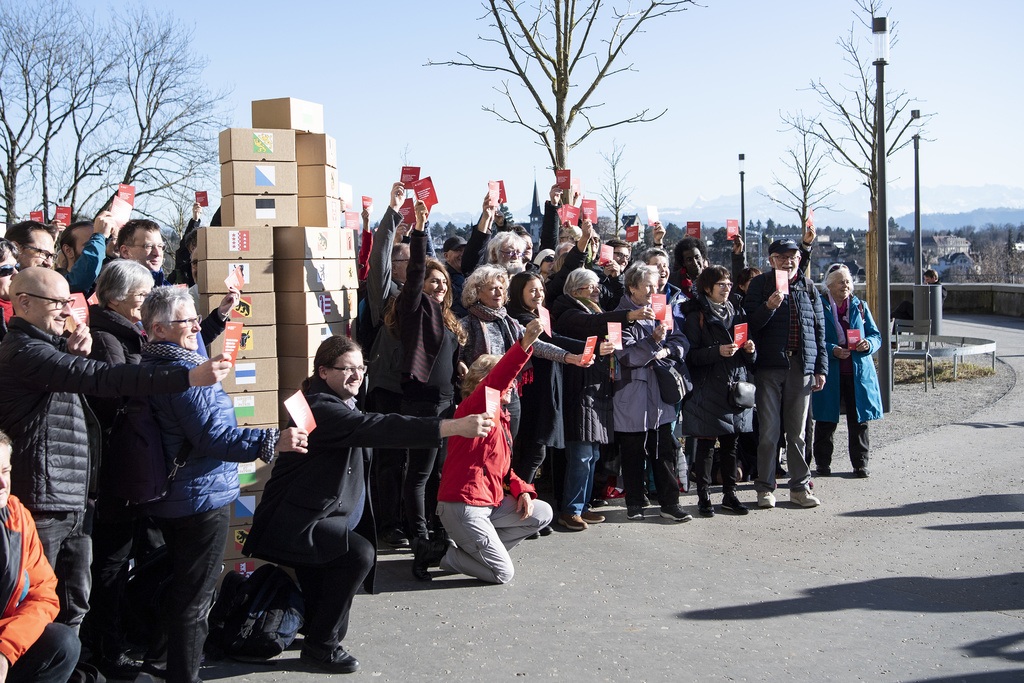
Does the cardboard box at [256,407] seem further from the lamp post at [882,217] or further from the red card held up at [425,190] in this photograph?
the lamp post at [882,217]

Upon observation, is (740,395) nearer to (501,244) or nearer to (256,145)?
(501,244)

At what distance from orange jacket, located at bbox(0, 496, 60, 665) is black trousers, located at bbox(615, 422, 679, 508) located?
4455mm

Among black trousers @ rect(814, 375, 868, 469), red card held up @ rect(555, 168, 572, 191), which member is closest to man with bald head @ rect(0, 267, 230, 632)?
red card held up @ rect(555, 168, 572, 191)

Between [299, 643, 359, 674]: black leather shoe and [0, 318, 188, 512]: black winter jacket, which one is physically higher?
[0, 318, 188, 512]: black winter jacket

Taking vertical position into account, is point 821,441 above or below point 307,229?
below

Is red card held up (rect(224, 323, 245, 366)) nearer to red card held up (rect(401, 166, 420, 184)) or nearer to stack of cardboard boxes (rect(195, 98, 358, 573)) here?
stack of cardboard boxes (rect(195, 98, 358, 573))

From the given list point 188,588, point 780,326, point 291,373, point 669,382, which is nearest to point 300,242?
point 291,373

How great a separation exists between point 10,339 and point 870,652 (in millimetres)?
4287

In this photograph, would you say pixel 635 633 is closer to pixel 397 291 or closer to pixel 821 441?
pixel 397 291

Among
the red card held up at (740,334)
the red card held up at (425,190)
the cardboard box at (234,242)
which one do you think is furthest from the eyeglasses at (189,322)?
the red card held up at (740,334)

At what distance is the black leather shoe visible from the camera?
4.42 metres

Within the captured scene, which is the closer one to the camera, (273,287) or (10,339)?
(10,339)

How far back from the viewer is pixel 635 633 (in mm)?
4918

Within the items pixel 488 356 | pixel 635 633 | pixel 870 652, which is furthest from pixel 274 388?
pixel 870 652
